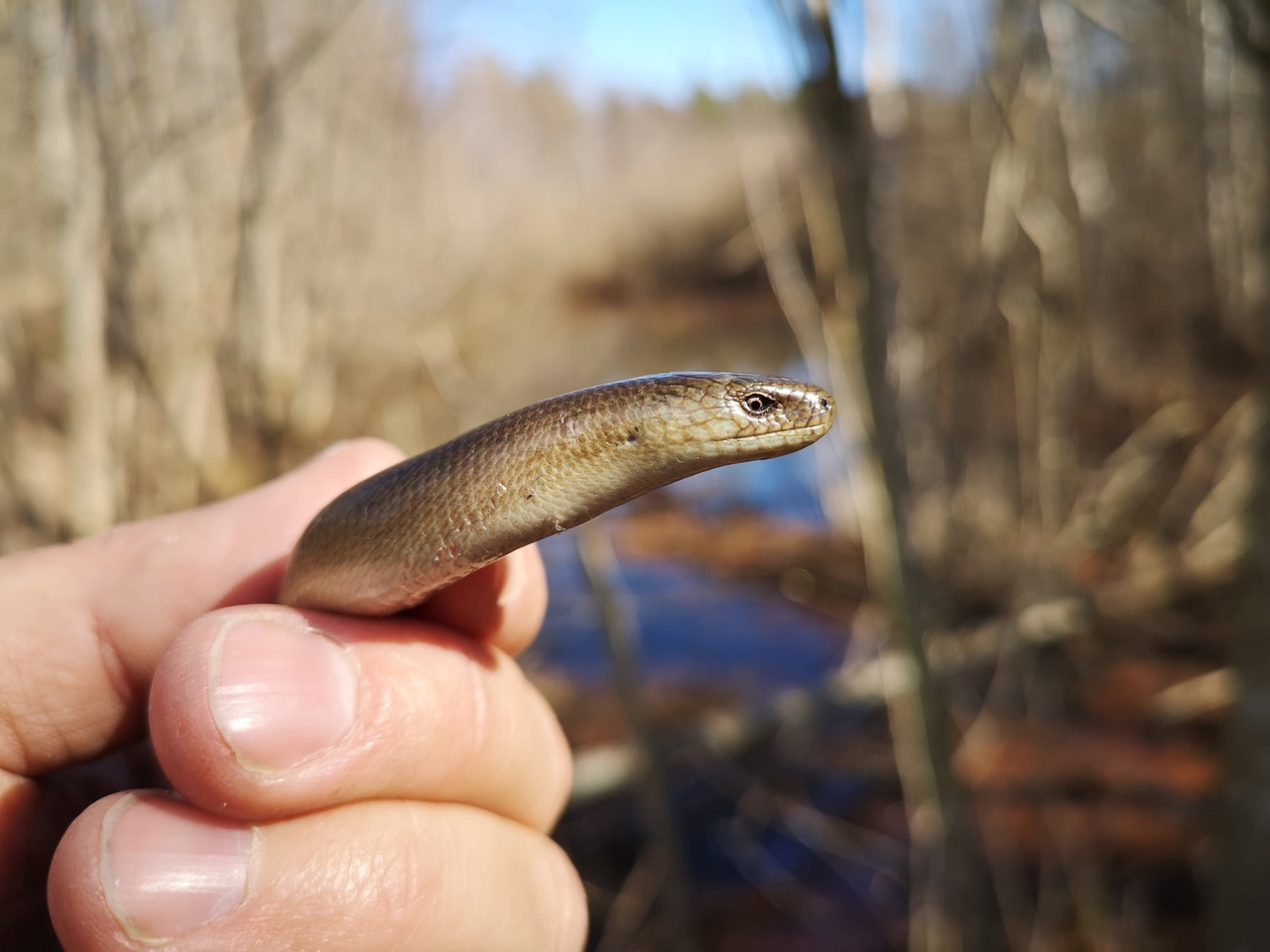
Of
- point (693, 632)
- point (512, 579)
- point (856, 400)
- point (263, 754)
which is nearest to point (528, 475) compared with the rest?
point (512, 579)

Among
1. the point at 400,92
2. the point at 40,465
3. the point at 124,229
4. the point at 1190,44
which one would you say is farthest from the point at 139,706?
the point at 1190,44

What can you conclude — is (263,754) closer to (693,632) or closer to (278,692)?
(278,692)

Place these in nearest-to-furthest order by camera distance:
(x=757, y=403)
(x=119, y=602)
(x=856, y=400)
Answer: (x=757, y=403), (x=119, y=602), (x=856, y=400)

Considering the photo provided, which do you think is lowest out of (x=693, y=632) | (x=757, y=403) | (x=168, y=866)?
(x=693, y=632)

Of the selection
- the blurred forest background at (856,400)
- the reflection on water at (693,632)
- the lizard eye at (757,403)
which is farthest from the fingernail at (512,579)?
the reflection on water at (693,632)

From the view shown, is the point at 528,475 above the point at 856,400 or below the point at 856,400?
above


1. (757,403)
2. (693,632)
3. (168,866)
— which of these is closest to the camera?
(168,866)
